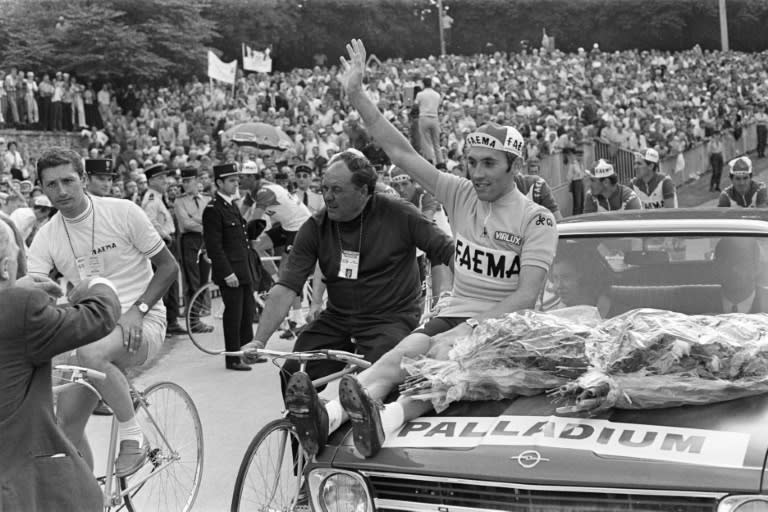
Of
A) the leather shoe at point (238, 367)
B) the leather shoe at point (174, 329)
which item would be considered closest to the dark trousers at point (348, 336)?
the leather shoe at point (238, 367)

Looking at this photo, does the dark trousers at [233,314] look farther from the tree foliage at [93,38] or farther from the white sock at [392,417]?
the tree foliage at [93,38]

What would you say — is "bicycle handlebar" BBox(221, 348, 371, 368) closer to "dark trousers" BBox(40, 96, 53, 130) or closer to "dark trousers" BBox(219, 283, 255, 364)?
"dark trousers" BBox(219, 283, 255, 364)

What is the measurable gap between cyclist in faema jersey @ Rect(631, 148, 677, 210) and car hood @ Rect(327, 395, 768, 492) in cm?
971

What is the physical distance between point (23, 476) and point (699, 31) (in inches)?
3227

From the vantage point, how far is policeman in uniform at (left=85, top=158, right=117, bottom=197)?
8.82 m

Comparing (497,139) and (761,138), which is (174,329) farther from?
(761,138)

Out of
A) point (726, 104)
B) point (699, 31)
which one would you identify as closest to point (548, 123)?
point (726, 104)

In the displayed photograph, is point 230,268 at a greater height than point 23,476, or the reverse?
point 23,476

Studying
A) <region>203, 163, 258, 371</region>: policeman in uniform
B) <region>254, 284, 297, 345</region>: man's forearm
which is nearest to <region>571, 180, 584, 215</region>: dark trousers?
<region>203, 163, 258, 371</region>: policeman in uniform

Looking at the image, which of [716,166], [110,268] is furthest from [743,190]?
[716,166]

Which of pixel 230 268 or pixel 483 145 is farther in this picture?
pixel 230 268

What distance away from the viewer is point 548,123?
34.0 metres

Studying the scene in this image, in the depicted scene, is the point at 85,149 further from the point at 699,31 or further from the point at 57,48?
the point at 699,31

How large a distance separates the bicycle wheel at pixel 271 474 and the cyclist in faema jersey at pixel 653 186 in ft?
31.7
